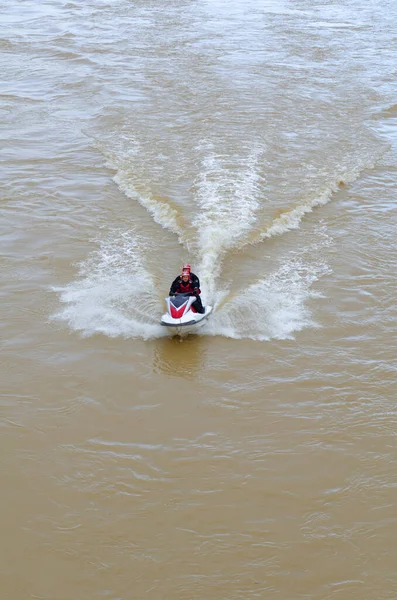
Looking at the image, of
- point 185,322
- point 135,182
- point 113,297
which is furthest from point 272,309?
point 135,182

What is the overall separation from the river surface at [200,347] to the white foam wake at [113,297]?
56mm

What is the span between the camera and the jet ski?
11805 mm

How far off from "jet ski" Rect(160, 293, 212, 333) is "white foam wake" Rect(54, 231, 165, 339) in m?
0.51

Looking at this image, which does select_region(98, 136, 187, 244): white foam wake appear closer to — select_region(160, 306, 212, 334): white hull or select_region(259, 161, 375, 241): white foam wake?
select_region(259, 161, 375, 241): white foam wake

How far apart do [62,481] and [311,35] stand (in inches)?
1236

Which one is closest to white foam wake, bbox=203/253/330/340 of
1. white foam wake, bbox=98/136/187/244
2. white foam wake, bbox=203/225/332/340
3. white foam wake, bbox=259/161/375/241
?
white foam wake, bbox=203/225/332/340

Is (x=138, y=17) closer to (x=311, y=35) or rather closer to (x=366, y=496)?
(x=311, y=35)

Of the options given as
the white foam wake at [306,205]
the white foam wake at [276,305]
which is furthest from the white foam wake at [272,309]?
the white foam wake at [306,205]

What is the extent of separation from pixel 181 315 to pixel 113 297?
1922 mm

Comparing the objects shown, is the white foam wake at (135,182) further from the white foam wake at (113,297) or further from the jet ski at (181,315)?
the jet ski at (181,315)

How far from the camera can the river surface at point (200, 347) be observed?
26.8 ft

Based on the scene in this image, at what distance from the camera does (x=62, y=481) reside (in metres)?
9.06

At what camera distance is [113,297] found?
43.4ft

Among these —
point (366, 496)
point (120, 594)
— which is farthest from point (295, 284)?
point (120, 594)
